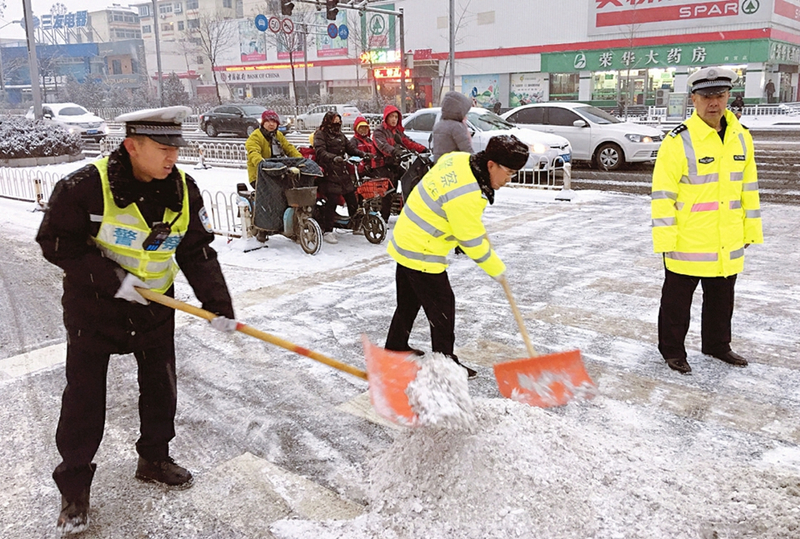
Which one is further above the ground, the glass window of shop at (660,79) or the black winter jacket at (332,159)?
the glass window of shop at (660,79)

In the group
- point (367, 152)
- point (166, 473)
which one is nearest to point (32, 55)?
point (367, 152)

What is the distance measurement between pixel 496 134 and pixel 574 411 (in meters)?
10.1

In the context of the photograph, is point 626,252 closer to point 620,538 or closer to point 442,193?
point 442,193

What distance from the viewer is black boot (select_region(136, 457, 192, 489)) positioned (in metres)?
3.30

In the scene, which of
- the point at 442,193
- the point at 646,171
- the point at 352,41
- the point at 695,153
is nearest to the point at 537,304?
the point at 695,153

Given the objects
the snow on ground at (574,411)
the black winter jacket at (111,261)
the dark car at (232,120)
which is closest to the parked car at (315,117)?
the dark car at (232,120)

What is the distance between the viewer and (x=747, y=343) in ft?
16.4

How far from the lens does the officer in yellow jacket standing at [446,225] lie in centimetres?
362

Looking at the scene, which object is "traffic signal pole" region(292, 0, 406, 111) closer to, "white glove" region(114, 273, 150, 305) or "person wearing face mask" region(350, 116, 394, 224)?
"person wearing face mask" region(350, 116, 394, 224)

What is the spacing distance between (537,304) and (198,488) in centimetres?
366

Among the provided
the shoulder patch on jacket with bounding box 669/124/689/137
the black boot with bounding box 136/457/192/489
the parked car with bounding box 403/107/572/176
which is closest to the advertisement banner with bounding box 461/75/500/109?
the parked car with bounding box 403/107/572/176

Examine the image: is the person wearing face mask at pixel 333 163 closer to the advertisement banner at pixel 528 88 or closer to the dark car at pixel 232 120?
the dark car at pixel 232 120

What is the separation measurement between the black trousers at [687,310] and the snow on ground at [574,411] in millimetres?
183

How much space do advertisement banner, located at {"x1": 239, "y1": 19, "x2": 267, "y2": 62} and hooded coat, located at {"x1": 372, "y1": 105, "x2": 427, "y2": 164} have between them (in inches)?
2151
